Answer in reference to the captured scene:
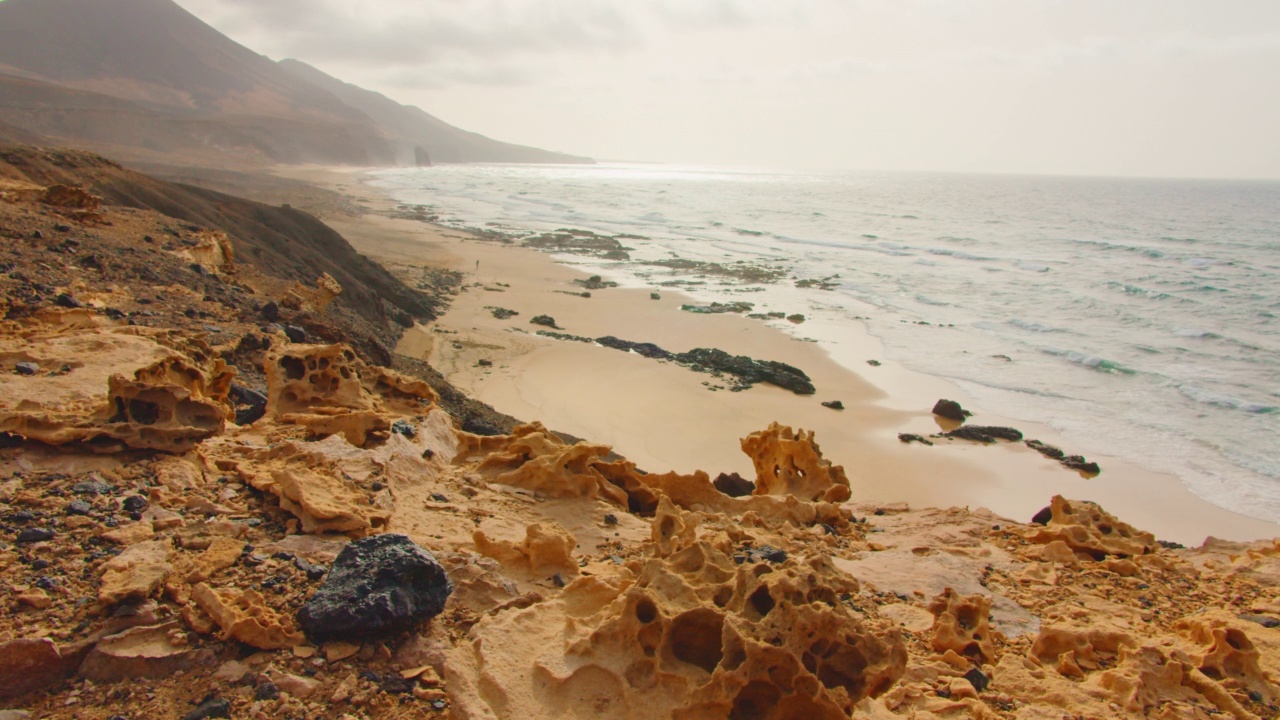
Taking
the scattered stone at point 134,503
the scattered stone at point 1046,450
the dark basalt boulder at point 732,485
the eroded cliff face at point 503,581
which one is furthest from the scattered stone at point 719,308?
the scattered stone at point 134,503

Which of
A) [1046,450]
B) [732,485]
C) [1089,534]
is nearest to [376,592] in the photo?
[732,485]

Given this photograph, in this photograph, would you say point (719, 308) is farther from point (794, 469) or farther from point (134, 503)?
point (134, 503)

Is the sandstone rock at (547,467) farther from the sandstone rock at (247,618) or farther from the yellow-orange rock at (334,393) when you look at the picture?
the sandstone rock at (247,618)

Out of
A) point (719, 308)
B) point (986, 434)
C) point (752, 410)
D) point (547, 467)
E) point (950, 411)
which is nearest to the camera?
point (547, 467)

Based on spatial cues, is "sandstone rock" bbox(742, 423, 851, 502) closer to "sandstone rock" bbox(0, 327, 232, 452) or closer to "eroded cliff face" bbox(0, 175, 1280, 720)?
"eroded cliff face" bbox(0, 175, 1280, 720)

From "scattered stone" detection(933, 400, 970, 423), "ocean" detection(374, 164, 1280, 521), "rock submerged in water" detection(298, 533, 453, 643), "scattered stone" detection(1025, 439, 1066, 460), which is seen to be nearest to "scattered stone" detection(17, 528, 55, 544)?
"rock submerged in water" detection(298, 533, 453, 643)
